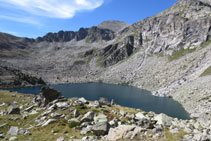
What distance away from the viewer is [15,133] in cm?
2103

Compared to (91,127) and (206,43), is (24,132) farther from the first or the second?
(206,43)

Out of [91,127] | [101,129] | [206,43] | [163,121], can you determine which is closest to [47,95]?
[91,127]

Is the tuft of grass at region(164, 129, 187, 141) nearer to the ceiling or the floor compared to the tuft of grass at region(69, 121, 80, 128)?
nearer to the ceiling

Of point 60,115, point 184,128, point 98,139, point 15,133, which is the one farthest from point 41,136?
point 184,128

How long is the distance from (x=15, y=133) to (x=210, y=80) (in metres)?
119

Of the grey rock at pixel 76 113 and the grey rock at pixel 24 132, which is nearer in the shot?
the grey rock at pixel 24 132

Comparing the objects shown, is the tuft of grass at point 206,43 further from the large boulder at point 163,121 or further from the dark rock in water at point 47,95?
the dark rock in water at point 47,95

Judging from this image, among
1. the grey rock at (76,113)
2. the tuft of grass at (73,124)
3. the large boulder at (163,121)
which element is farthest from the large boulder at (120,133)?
the grey rock at (76,113)

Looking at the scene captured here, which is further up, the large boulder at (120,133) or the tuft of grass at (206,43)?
the tuft of grass at (206,43)

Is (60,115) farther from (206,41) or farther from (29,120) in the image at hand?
(206,41)

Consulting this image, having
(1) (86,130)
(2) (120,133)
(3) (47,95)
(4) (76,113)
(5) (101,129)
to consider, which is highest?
(3) (47,95)

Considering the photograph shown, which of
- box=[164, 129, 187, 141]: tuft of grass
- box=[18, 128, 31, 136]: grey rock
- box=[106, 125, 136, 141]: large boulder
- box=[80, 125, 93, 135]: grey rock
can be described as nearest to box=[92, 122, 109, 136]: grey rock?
box=[80, 125, 93, 135]: grey rock

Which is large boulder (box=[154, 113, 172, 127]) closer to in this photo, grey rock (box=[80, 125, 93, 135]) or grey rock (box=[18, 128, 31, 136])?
grey rock (box=[80, 125, 93, 135])

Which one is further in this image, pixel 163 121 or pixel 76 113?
pixel 76 113
